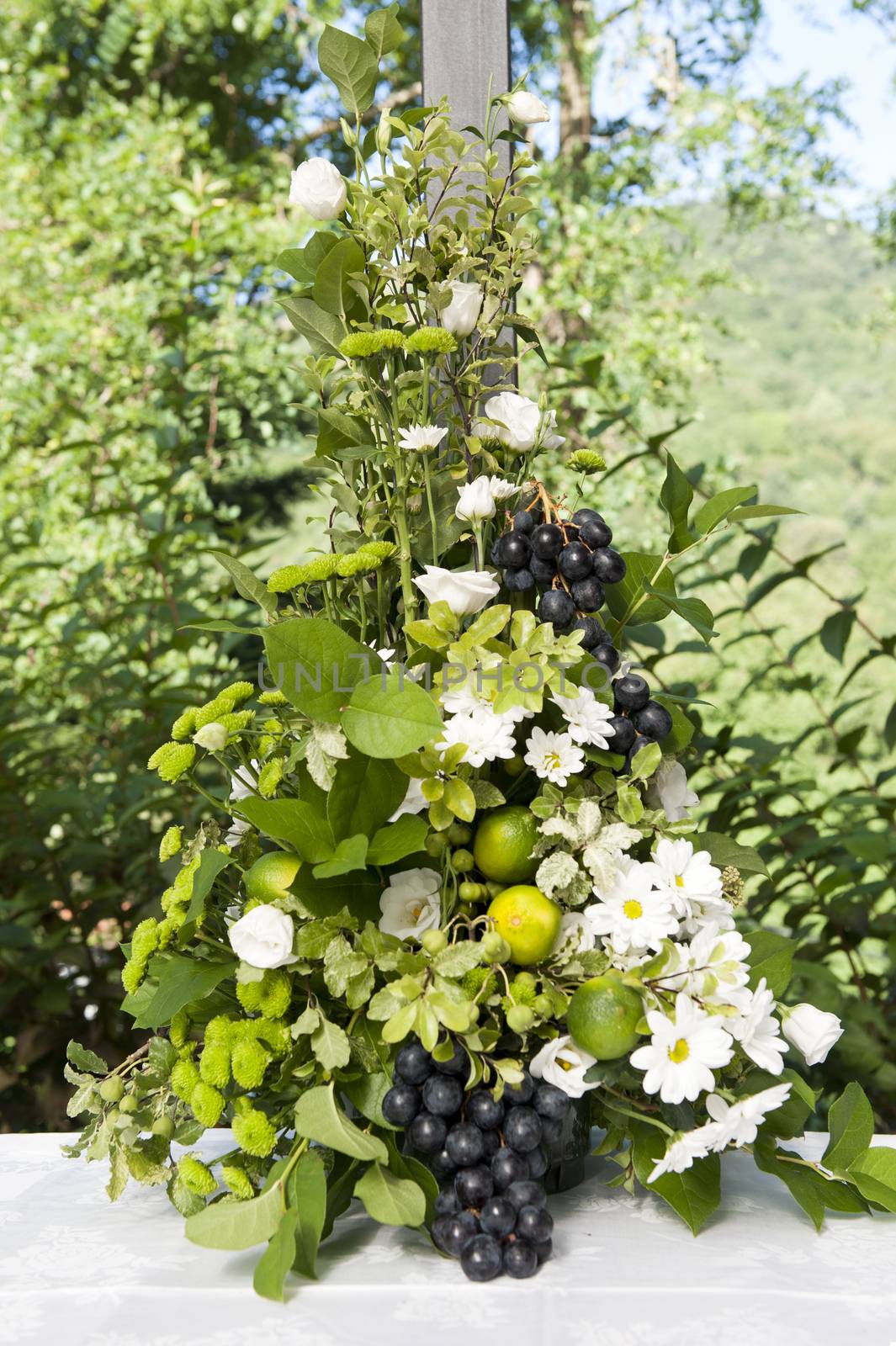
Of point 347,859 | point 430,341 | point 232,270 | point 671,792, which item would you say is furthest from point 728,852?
point 232,270

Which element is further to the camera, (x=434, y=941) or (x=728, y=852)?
(x=728, y=852)

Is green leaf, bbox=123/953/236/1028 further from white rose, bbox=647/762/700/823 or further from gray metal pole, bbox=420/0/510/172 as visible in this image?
gray metal pole, bbox=420/0/510/172

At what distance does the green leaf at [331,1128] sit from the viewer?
1.79ft

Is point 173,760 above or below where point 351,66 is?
below

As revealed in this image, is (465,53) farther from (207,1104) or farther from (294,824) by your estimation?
(207,1104)

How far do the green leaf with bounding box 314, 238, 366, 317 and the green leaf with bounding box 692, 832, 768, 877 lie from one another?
0.34m

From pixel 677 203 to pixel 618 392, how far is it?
91 centimetres

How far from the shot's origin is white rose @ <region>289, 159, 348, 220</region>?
703mm

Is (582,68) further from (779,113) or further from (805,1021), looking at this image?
(805,1021)

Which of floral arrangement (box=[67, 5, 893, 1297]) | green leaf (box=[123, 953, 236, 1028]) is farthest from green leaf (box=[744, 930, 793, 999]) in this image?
green leaf (box=[123, 953, 236, 1028])

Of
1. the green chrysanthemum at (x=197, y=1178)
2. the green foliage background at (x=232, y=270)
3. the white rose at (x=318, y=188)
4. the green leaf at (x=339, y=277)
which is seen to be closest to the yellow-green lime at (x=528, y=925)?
the green chrysanthemum at (x=197, y=1178)

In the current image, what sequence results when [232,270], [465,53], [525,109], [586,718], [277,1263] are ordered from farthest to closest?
[232,270] < [465,53] < [525,109] < [586,718] < [277,1263]

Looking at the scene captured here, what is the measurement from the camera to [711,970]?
1.88ft

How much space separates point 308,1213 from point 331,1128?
40mm
